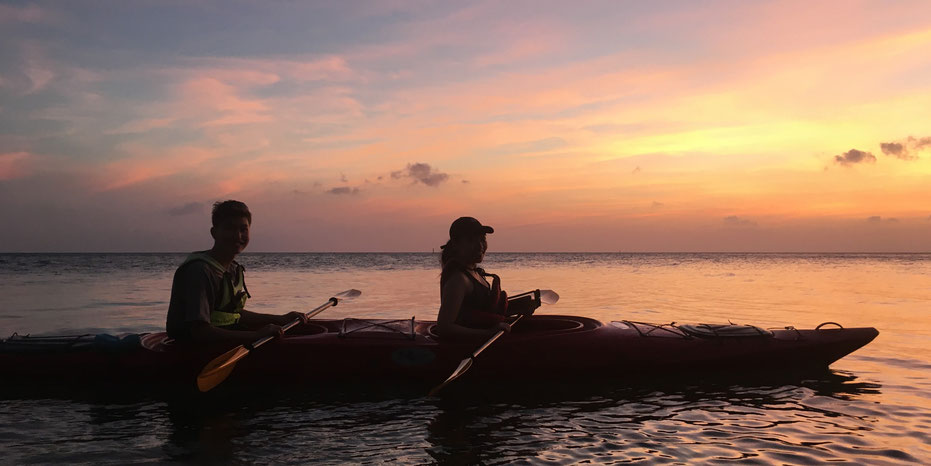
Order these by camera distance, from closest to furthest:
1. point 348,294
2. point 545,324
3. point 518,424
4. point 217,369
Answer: point 518,424 → point 217,369 → point 545,324 → point 348,294

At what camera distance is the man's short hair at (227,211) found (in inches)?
196

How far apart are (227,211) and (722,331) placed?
4.87 meters

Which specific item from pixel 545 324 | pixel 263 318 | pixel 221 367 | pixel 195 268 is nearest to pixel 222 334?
pixel 221 367

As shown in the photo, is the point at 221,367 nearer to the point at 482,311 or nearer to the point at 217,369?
the point at 217,369

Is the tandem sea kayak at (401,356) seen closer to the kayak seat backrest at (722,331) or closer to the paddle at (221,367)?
the kayak seat backrest at (722,331)

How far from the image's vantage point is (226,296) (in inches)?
203

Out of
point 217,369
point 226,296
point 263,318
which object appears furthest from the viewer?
point 263,318

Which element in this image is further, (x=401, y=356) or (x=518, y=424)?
(x=401, y=356)

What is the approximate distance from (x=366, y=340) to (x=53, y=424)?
2470mm

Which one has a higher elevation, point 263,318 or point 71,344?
point 263,318

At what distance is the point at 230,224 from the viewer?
5.00m

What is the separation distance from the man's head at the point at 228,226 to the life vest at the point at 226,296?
15 centimetres

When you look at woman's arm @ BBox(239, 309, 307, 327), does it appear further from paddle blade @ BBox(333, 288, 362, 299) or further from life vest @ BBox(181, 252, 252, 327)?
paddle blade @ BBox(333, 288, 362, 299)

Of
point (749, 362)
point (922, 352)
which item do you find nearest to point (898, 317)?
point (922, 352)
